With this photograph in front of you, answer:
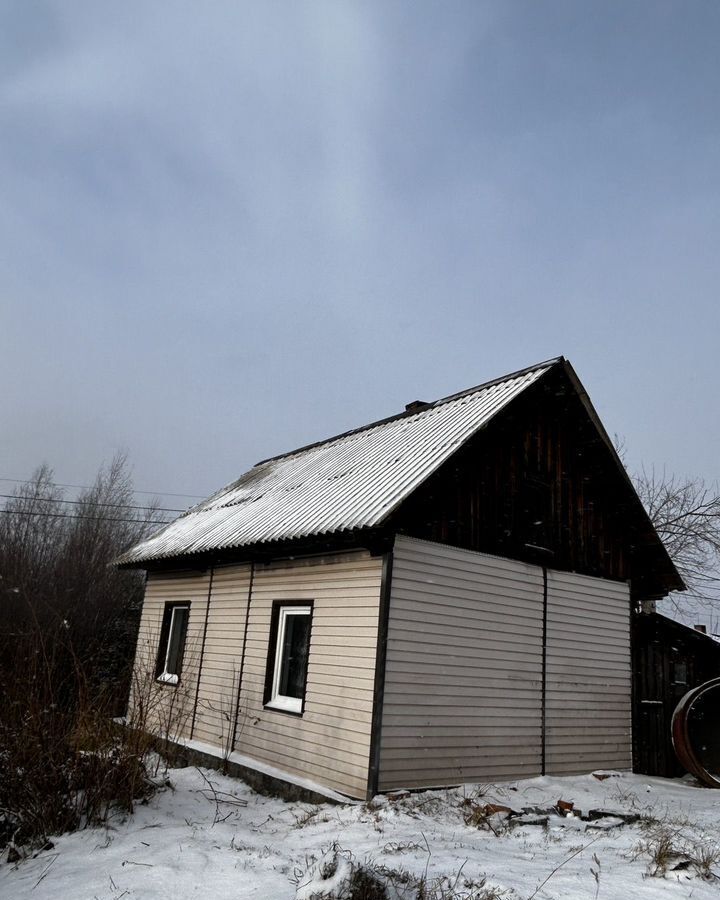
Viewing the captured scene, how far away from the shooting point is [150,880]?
545 cm

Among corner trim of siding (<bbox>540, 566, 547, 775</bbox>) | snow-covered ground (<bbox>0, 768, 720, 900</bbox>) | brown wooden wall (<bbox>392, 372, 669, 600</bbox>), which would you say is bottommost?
snow-covered ground (<bbox>0, 768, 720, 900</bbox>)

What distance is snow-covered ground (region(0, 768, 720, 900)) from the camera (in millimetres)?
5168

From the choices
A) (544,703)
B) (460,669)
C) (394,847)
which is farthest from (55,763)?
(544,703)

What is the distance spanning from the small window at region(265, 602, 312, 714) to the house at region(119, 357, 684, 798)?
26 millimetres

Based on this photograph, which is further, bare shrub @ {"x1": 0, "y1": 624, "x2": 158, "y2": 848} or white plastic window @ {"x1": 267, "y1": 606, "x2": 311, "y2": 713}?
white plastic window @ {"x1": 267, "y1": 606, "x2": 311, "y2": 713}

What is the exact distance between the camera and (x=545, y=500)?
10602mm

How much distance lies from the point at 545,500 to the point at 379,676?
3962 millimetres

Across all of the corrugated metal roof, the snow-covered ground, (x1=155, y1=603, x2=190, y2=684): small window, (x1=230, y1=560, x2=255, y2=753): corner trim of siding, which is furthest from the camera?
(x1=155, y1=603, x2=190, y2=684): small window

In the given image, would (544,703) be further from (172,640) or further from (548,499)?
(172,640)

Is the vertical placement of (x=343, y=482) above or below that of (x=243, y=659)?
above

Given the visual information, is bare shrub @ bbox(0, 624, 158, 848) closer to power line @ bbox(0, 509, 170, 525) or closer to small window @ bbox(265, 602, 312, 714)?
small window @ bbox(265, 602, 312, 714)

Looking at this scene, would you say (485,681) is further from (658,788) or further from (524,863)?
(524,863)

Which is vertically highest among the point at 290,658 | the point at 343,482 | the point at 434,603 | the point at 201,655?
the point at 343,482

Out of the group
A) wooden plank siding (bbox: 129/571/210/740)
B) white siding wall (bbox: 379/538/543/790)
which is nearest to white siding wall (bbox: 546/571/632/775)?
white siding wall (bbox: 379/538/543/790)
